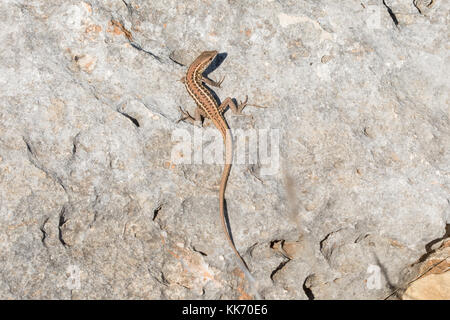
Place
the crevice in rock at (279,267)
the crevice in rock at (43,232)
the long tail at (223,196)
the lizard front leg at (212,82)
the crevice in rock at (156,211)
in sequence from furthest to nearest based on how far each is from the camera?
the lizard front leg at (212,82), the crevice in rock at (279,267), the crevice in rock at (156,211), the long tail at (223,196), the crevice in rock at (43,232)

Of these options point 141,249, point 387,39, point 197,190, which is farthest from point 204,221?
point 387,39

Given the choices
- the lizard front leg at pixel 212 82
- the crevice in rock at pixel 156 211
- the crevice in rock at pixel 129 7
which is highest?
the crevice in rock at pixel 129 7

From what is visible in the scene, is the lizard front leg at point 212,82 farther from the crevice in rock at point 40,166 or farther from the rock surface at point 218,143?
the crevice in rock at point 40,166

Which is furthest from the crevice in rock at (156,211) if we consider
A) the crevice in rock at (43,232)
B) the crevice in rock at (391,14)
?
the crevice in rock at (391,14)

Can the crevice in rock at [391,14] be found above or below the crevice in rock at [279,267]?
above

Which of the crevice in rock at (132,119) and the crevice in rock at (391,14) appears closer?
the crevice in rock at (132,119)

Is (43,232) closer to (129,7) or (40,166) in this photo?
(40,166)

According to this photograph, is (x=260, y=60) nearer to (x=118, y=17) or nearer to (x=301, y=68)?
(x=301, y=68)

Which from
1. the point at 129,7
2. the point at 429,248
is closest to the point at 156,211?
the point at 129,7

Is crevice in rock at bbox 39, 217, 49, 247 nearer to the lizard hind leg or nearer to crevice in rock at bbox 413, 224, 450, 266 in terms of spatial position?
the lizard hind leg
